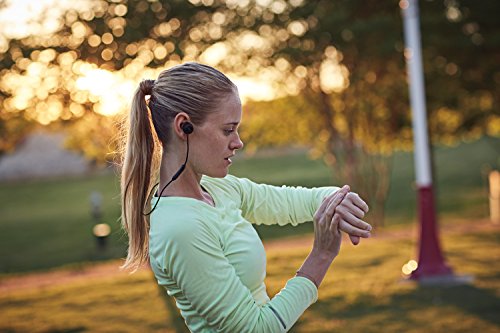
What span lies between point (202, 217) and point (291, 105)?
486 inches

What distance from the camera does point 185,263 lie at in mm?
1827

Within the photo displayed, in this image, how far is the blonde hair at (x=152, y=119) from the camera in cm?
198

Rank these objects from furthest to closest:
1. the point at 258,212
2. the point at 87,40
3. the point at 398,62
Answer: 1. the point at 398,62
2. the point at 87,40
3. the point at 258,212

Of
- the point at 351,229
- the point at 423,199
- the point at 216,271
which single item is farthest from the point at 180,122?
the point at 423,199

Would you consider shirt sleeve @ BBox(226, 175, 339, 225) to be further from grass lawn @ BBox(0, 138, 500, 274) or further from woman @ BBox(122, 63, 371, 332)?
grass lawn @ BBox(0, 138, 500, 274)

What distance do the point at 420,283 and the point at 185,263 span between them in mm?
6043

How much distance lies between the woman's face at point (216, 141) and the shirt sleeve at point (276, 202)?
0.29 m

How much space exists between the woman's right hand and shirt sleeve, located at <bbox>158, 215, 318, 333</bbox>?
18cm

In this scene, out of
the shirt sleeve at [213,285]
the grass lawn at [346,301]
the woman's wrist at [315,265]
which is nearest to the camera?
the shirt sleeve at [213,285]

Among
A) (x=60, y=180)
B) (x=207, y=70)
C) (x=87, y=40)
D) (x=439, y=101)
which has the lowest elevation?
(x=60, y=180)

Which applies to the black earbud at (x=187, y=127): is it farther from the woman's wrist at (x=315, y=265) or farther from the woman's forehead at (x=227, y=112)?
the woman's wrist at (x=315, y=265)

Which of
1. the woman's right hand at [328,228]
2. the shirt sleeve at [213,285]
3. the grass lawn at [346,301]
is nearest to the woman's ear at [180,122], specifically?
the shirt sleeve at [213,285]

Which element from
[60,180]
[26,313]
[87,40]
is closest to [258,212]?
[26,313]

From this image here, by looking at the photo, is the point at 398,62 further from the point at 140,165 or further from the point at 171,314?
the point at 140,165
